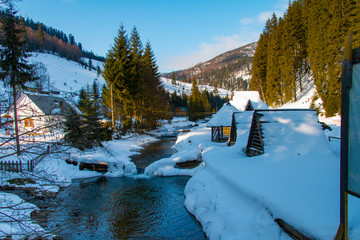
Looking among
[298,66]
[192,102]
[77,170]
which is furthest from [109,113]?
[192,102]

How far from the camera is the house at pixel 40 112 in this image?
10.2ft

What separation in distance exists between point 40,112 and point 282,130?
35.3ft

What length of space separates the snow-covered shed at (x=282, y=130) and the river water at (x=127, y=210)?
507 cm

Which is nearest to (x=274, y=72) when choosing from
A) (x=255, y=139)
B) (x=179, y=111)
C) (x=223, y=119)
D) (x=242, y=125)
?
(x=223, y=119)

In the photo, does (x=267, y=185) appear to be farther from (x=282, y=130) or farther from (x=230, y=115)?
(x=230, y=115)

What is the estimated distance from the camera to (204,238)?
7.20m

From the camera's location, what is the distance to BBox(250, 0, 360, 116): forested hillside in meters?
20.5

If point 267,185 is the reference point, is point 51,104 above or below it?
above

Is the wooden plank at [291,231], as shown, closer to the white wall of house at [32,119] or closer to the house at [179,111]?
the white wall of house at [32,119]

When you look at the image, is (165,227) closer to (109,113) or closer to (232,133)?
(232,133)

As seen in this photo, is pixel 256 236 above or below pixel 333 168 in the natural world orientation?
below

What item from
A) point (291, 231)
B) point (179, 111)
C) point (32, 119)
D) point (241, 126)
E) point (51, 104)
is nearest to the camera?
point (32, 119)

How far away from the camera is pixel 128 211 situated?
9.12m

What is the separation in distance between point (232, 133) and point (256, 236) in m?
12.8
